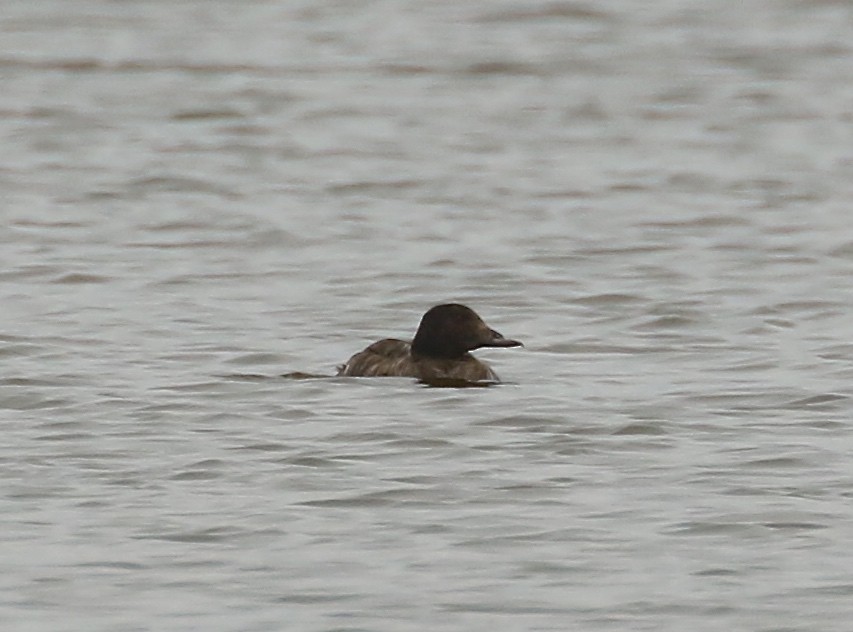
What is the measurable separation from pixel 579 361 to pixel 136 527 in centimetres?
416

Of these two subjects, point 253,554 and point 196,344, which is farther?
point 196,344

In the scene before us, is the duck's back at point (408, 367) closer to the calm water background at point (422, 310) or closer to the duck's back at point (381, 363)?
the duck's back at point (381, 363)

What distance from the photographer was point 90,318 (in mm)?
13875

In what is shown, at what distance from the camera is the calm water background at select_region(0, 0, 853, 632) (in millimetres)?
8445

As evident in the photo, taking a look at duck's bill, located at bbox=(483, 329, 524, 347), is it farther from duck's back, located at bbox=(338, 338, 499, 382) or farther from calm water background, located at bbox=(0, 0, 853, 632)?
calm water background, located at bbox=(0, 0, 853, 632)

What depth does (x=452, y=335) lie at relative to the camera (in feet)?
40.3

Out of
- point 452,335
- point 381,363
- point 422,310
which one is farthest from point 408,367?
point 422,310

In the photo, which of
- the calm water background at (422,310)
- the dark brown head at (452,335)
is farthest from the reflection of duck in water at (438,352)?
the calm water background at (422,310)

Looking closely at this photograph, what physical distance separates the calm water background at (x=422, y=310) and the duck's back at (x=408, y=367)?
20cm

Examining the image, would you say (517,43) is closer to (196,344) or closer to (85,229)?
(85,229)

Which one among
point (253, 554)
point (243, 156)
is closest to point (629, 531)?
point (253, 554)

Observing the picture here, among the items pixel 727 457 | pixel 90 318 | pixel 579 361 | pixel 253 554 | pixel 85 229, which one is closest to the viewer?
pixel 253 554

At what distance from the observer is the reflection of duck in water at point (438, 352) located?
40.0ft

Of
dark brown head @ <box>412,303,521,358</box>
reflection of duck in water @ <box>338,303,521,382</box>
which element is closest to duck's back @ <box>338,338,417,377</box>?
reflection of duck in water @ <box>338,303,521,382</box>
